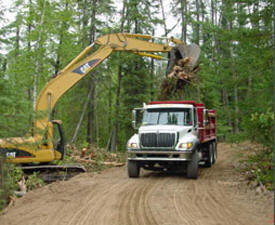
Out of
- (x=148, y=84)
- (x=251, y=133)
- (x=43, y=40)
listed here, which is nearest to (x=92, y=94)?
(x=148, y=84)

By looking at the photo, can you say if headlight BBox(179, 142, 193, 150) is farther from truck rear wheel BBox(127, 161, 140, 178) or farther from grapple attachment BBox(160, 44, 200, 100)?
grapple attachment BBox(160, 44, 200, 100)

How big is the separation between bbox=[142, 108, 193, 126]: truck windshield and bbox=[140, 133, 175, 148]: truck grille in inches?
34.8

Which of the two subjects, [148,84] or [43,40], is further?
[148,84]

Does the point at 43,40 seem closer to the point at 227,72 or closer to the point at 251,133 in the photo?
the point at 227,72

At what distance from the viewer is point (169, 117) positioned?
12.1 meters

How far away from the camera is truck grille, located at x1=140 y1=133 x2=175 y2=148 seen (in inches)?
437

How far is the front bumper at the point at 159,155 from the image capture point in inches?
428

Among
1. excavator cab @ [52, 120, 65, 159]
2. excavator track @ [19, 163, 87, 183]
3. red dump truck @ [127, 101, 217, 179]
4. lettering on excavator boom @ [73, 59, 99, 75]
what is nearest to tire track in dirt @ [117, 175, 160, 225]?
red dump truck @ [127, 101, 217, 179]

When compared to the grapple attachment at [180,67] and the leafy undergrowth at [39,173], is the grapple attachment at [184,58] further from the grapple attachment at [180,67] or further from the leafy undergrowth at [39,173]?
the leafy undergrowth at [39,173]

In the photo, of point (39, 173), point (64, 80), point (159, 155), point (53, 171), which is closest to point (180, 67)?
point (159, 155)

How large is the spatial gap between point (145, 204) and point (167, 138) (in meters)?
3.74

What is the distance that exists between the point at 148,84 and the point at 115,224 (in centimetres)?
1801

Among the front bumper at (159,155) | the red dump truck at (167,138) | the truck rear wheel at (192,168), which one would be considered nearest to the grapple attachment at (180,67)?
the red dump truck at (167,138)

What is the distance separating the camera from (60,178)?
12008 mm
